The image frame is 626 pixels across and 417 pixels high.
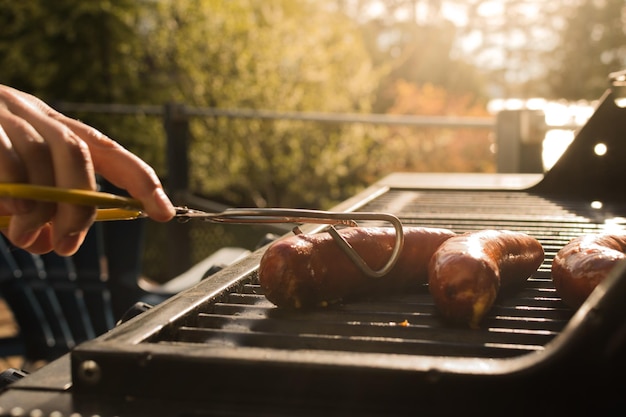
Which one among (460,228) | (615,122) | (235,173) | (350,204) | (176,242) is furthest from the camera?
(235,173)

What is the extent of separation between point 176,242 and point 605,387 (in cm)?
642

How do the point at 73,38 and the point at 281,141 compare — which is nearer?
the point at 281,141

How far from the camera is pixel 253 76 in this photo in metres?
15.0

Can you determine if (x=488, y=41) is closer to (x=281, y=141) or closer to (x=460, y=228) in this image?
(x=281, y=141)

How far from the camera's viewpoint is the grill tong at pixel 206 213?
120 cm

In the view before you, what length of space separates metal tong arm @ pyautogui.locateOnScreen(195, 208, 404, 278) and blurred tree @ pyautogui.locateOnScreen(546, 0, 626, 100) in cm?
3231

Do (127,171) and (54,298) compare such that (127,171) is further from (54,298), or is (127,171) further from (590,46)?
(590,46)

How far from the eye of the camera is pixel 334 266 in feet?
5.90

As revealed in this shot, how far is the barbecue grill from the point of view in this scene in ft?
4.06

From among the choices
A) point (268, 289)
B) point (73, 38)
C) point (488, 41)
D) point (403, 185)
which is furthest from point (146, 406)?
point (488, 41)

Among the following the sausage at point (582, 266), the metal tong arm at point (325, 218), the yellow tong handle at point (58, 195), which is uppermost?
the yellow tong handle at point (58, 195)

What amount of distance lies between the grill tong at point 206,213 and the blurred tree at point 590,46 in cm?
3236

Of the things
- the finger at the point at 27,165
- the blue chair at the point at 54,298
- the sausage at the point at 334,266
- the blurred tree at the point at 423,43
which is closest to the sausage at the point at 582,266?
the sausage at the point at 334,266

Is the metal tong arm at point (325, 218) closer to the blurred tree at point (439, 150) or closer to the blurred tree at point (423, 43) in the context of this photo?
the blurred tree at point (439, 150)
